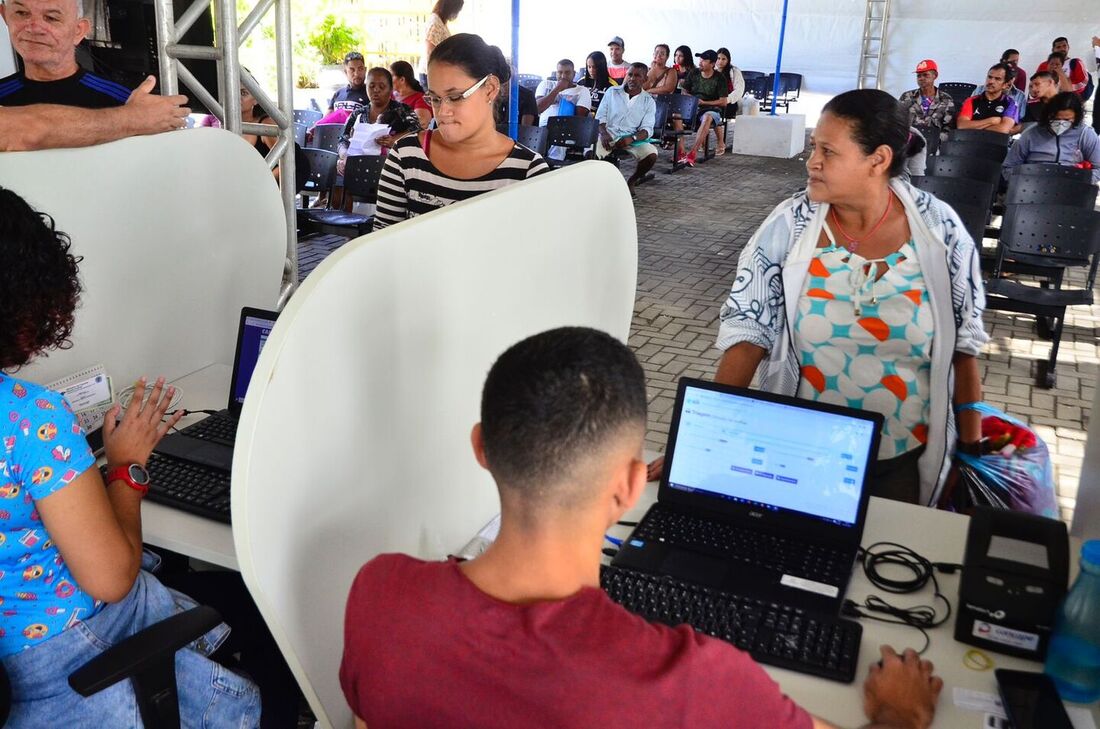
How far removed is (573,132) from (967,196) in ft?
14.2

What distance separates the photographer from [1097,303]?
20.3 ft

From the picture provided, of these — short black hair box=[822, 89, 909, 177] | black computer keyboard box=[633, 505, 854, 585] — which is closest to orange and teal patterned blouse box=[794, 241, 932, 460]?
short black hair box=[822, 89, 909, 177]

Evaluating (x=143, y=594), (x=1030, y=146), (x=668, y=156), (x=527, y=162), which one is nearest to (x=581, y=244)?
(x=527, y=162)

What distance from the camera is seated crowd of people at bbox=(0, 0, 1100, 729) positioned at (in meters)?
1.00

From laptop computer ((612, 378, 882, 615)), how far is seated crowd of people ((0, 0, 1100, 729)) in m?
0.24

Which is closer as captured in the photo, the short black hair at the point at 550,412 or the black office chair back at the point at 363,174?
the short black hair at the point at 550,412

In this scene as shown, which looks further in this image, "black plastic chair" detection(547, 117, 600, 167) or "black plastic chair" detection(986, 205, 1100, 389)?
"black plastic chair" detection(547, 117, 600, 167)

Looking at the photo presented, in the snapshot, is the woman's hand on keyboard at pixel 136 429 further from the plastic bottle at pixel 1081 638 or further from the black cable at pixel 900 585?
the plastic bottle at pixel 1081 638

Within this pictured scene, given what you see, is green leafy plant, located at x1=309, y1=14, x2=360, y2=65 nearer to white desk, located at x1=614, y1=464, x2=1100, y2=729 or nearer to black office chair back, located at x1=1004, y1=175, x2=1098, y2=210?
black office chair back, located at x1=1004, y1=175, x2=1098, y2=210

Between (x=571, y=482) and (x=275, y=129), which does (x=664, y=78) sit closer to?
(x=275, y=129)

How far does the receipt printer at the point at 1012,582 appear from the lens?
1449mm

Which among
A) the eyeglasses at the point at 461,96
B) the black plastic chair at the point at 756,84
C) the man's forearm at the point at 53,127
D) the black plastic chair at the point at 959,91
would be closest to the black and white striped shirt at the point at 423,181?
the eyeglasses at the point at 461,96

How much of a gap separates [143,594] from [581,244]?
1089 mm

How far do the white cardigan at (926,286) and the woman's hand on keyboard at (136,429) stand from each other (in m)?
1.13
